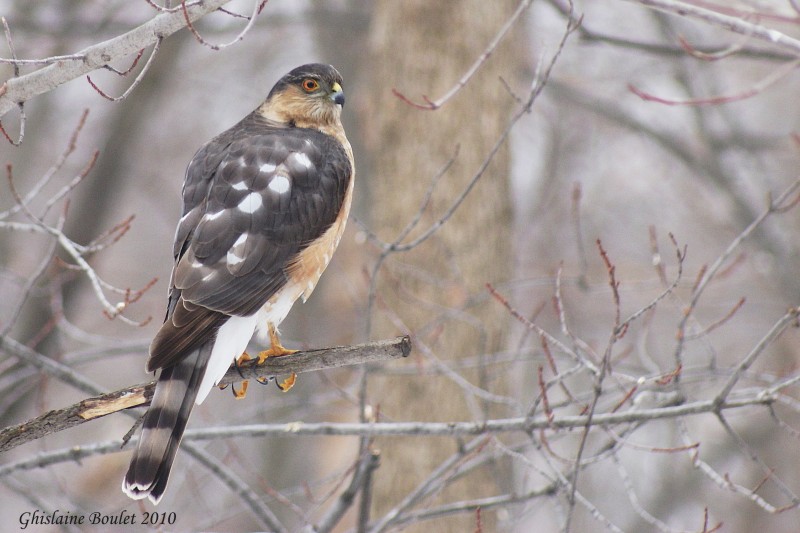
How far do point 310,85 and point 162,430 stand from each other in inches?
86.2

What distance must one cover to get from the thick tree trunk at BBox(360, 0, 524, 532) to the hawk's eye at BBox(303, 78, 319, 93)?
1.96 m

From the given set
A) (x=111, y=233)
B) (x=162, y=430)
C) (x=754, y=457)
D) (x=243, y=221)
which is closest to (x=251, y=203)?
(x=243, y=221)

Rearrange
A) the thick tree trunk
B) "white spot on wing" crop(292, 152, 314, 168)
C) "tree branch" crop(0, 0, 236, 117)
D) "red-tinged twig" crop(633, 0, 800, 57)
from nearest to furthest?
"tree branch" crop(0, 0, 236, 117), "red-tinged twig" crop(633, 0, 800, 57), "white spot on wing" crop(292, 152, 314, 168), the thick tree trunk

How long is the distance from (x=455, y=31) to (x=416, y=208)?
4.58 feet

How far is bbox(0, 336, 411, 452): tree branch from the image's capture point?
123 inches

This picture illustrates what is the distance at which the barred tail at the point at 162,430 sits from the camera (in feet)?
10.3

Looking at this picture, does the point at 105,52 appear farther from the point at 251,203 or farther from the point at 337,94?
the point at 337,94

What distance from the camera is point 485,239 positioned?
6598 millimetres

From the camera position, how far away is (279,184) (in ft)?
13.0

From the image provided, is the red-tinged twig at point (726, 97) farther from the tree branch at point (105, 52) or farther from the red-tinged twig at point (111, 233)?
the red-tinged twig at point (111, 233)

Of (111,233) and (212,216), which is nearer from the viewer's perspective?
(212,216)

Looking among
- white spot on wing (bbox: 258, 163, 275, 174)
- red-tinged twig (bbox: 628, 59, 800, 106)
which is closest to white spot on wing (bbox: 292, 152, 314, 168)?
white spot on wing (bbox: 258, 163, 275, 174)

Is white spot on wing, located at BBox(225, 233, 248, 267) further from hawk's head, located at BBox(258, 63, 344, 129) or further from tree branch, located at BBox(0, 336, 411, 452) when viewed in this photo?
hawk's head, located at BBox(258, 63, 344, 129)

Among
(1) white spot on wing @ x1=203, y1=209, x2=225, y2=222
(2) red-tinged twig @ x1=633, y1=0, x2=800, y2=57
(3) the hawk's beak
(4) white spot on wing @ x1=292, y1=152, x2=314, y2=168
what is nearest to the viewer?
(2) red-tinged twig @ x1=633, y1=0, x2=800, y2=57
